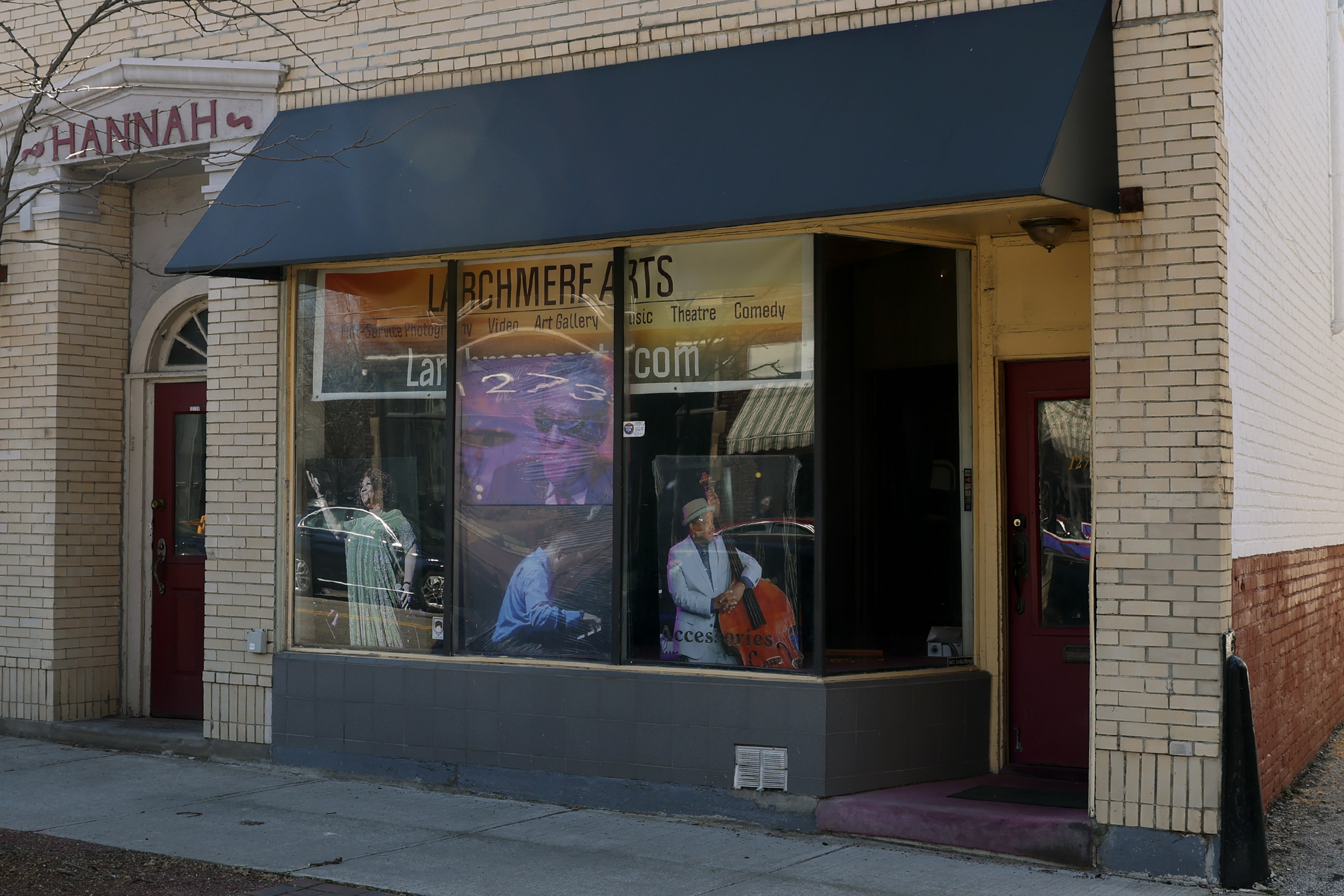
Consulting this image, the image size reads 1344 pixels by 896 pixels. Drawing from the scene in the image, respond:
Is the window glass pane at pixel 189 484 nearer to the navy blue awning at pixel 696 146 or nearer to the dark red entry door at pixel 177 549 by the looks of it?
the dark red entry door at pixel 177 549

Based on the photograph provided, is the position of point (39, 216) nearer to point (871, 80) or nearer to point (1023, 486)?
point (871, 80)

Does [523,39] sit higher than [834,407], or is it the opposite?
[523,39]

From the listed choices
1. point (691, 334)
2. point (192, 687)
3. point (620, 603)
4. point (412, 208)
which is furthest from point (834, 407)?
point (192, 687)

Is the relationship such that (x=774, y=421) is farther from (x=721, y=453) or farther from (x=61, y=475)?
(x=61, y=475)

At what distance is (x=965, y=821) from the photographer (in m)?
6.34

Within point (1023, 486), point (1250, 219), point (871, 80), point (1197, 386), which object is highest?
point (871, 80)

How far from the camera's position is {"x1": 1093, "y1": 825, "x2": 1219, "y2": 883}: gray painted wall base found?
578 centimetres

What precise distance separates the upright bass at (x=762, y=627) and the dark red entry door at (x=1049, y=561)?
1.38 metres

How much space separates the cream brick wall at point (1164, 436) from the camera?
5.86 meters

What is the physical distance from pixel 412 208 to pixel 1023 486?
152 inches

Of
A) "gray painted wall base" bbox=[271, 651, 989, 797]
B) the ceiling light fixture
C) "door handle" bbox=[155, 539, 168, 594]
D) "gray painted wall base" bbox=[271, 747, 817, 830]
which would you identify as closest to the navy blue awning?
the ceiling light fixture

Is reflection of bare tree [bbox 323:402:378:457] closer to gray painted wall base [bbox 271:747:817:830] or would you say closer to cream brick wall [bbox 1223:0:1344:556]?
gray painted wall base [bbox 271:747:817:830]

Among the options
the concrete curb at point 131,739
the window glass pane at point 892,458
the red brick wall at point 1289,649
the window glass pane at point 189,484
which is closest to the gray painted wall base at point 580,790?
the concrete curb at point 131,739

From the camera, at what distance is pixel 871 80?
6.53 metres
